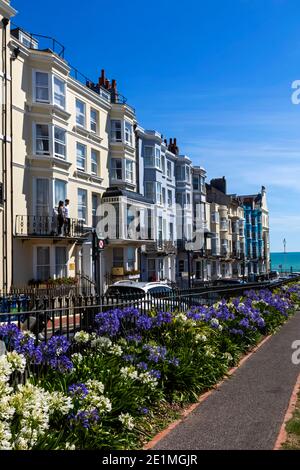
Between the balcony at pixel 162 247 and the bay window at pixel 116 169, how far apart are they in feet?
19.7

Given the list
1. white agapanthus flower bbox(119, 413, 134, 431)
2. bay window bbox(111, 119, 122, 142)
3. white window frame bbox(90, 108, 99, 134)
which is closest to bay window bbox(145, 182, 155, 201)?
bay window bbox(111, 119, 122, 142)

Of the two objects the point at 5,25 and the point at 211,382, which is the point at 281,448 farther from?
the point at 5,25

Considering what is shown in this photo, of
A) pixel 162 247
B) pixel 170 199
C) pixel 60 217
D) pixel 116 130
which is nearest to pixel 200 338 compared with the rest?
pixel 60 217

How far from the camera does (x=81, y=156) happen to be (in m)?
30.6

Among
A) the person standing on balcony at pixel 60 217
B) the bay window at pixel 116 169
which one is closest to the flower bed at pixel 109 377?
the person standing on balcony at pixel 60 217

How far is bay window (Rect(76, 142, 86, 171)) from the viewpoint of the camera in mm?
30062

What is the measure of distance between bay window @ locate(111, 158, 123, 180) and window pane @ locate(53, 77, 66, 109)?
804cm

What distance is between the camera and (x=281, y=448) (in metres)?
5.39

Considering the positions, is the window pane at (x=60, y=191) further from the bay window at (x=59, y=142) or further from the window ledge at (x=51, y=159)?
the bay window at (x=59, y=142)

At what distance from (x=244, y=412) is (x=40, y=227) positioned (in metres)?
19.8

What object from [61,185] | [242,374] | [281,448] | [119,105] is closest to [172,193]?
[119,105]

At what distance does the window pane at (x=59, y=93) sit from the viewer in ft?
87.9

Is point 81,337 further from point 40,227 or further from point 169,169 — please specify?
point 169,169
